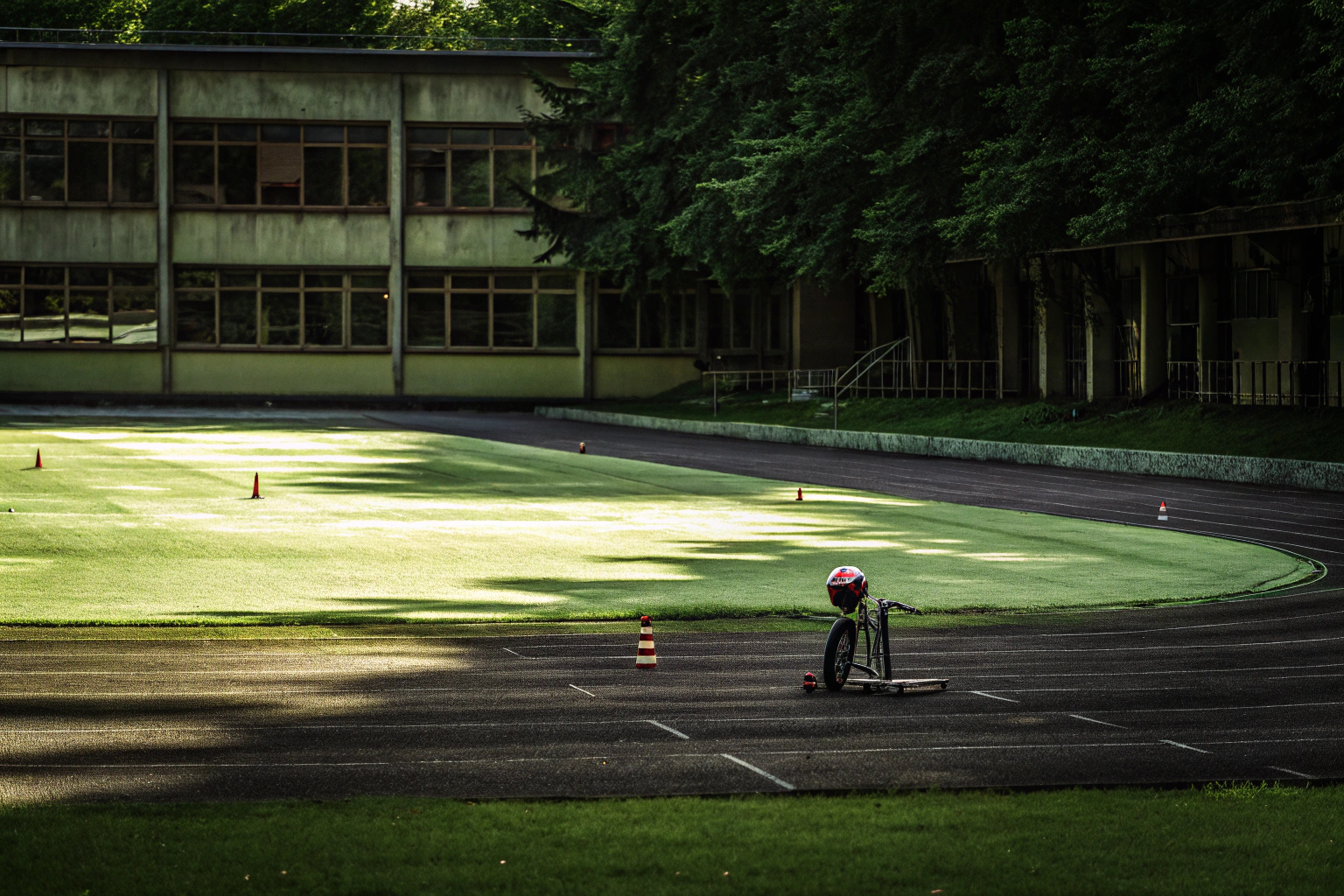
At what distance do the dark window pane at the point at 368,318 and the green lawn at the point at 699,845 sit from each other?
48.0 metres

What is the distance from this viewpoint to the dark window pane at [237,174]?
5378cm

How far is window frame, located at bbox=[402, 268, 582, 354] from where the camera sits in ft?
179

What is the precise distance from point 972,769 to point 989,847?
5.52 ft

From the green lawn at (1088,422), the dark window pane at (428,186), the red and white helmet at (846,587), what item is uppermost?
the dark window pane at (428,186)

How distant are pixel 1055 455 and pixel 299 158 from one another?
105ft

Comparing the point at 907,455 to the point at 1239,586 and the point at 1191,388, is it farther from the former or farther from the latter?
the point at 1239,586

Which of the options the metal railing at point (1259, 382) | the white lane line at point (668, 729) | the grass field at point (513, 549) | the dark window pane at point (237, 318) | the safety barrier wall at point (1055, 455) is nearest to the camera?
the white lane line at point (668, 729)

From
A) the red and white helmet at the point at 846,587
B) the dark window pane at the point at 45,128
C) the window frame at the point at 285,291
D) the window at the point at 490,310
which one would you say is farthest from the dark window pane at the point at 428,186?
the red and white helmet at the point at 846,587

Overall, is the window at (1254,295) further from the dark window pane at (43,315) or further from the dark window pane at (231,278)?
the dark window pane at (43,315)

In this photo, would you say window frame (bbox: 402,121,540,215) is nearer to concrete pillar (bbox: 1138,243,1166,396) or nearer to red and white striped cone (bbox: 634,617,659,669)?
concrete pillar (bbox: 1138,243,1166,396)

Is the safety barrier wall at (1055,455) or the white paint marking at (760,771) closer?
the white paint marking at (760,771)

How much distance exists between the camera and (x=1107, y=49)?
3191 cm

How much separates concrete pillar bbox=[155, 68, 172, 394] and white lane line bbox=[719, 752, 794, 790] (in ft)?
158

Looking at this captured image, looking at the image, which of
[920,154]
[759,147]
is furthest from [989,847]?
[759,147]
